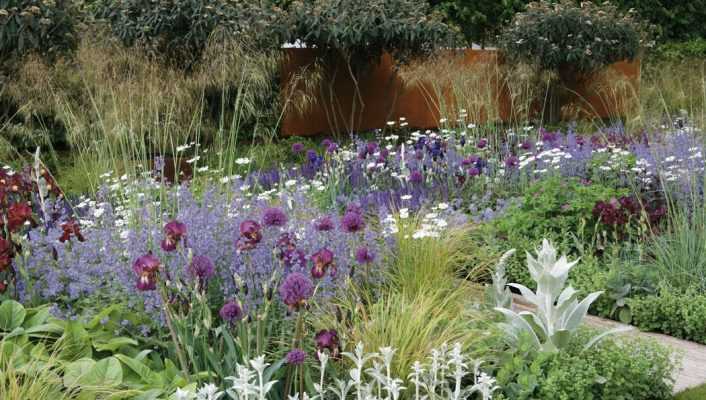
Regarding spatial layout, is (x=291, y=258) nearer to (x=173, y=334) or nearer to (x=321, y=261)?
(x=321, y=261)

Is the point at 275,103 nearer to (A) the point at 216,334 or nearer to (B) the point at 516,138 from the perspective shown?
(B) the point at 516,138

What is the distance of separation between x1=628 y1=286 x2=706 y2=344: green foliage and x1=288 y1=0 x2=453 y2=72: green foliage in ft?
21.2

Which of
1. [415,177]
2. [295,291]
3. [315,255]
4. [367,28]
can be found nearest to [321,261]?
[315,255]

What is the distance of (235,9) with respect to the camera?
9.59m

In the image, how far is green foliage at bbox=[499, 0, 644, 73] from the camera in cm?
1292

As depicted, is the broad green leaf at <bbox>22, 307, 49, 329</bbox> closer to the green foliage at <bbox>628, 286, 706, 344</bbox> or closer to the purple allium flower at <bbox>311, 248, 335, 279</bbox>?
the purple allium flower at <bbox>311, 248, 335, 279</bbox>

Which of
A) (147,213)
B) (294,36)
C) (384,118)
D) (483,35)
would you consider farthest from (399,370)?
(483,35)

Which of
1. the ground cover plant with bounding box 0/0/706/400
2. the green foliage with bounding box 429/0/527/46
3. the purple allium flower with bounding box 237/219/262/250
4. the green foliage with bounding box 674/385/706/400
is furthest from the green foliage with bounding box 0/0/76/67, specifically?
the green foliage with bounding box 429/0/527/46

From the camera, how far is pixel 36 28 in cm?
871

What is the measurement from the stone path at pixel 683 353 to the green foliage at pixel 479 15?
11129 millimetres

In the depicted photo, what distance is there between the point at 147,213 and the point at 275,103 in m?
6.40

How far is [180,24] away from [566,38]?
613 centimetres

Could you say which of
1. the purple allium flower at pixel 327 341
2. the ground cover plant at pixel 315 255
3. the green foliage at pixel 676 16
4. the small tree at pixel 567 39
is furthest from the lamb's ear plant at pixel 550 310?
the green foliage at pixel 676 16

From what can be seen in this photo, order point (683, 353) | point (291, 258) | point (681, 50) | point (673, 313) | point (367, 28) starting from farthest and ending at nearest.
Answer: point (681, 50), point (367, 28), point (673, 313), point (683, 353), point (291, 258)
